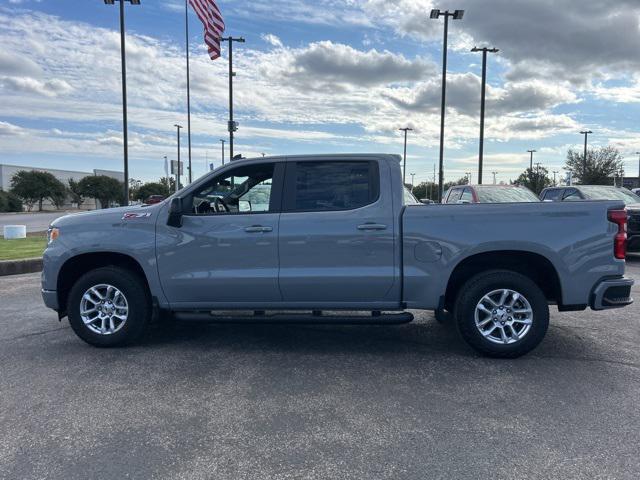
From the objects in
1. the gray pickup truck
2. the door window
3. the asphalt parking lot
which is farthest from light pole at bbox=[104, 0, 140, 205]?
the door window

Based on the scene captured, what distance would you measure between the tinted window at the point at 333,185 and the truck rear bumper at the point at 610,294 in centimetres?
222

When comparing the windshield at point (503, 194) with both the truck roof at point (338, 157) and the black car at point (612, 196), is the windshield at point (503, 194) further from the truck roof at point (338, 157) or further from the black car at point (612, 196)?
the truck roof at point (338, 157)

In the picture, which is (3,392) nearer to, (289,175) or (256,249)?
(256,249)

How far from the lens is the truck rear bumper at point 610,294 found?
4441mm

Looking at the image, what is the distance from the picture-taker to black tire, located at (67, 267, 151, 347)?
4.85 m

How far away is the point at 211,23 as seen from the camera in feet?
63.7

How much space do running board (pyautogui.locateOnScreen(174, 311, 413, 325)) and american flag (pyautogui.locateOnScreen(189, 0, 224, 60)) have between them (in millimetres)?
17077

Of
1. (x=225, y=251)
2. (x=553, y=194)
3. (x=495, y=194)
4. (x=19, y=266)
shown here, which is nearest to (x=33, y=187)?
(x=19, y=266)

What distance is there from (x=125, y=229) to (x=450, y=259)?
3.18m

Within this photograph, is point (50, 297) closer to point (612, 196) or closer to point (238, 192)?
point (238, 192)

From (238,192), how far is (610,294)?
12.1 ft

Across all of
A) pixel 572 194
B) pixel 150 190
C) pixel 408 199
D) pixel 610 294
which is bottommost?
pixel 610 294

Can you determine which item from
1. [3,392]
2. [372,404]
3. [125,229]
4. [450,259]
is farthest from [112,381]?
[450,259]

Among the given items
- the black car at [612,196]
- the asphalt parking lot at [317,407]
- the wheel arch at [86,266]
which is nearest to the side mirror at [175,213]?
the wheel arch at [86,266]
